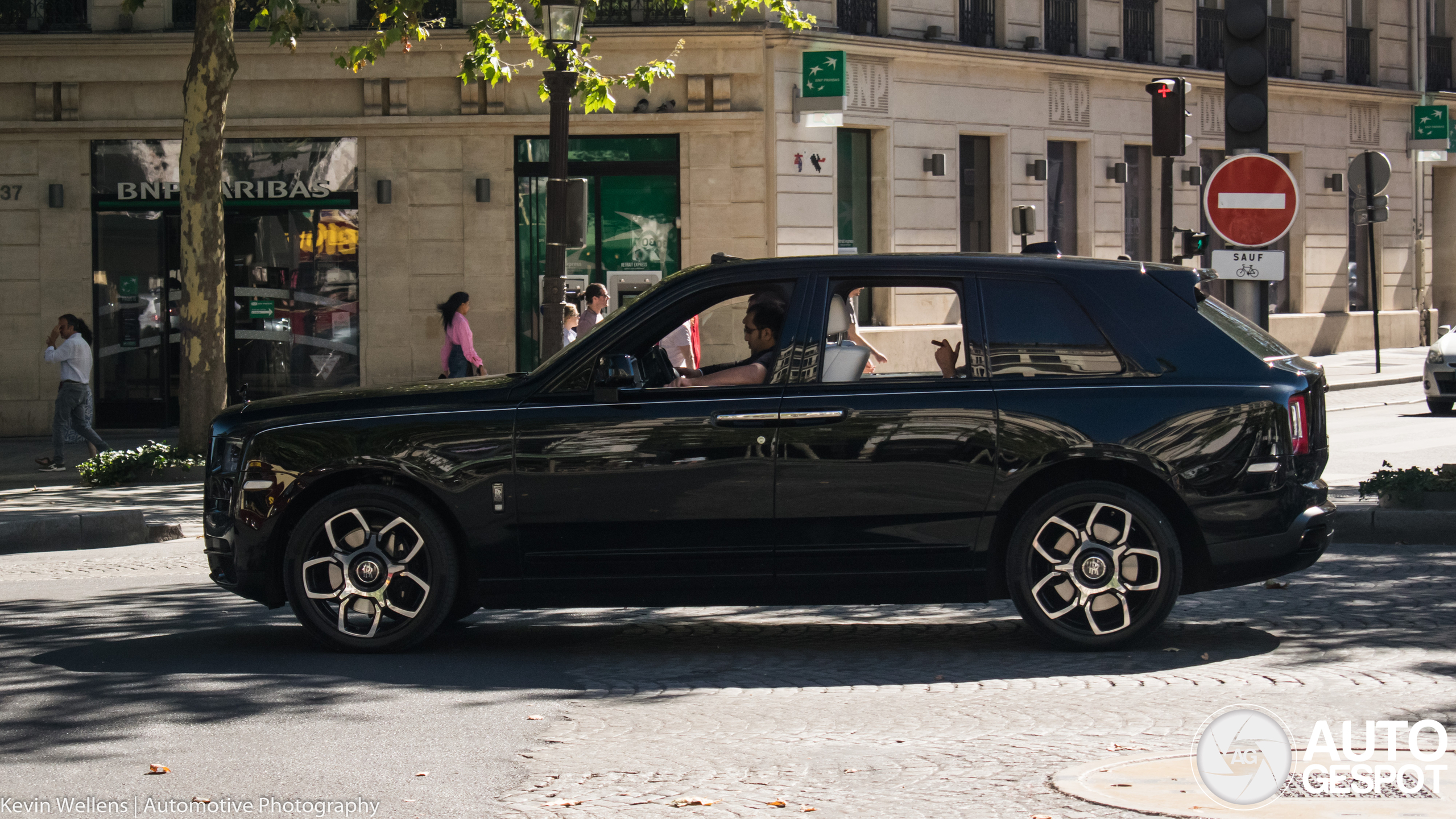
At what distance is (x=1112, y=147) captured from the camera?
27.6 m

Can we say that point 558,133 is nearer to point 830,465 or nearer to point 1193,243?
point 830,465

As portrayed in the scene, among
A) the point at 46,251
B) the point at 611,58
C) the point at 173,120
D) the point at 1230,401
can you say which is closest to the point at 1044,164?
the point at 611,58

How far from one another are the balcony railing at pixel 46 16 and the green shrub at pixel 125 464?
882 cm

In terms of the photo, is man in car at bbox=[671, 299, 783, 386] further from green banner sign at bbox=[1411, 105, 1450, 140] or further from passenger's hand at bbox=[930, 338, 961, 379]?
green banner sign at bbox=[1411, 105, 1450, 140]

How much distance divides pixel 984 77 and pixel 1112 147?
316 cm

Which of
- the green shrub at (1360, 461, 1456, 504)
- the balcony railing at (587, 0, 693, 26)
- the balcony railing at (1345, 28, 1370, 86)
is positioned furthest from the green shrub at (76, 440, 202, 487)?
the balcony railing at (1345, 28, 1370, 86)

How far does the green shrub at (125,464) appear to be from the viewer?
1563 cm

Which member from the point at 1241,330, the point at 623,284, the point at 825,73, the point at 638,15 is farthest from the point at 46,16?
the point at 1241,330

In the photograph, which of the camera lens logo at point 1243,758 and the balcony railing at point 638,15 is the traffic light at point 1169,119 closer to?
the balcony railing at point 638,15

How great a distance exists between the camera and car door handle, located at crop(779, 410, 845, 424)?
672 centimetres

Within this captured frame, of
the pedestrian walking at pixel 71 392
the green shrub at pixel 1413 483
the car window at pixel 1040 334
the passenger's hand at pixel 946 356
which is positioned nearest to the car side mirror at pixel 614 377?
the passenger's hand at pixel 946 356

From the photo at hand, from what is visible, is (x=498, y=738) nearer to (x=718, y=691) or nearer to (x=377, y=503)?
(x=718, y=691)

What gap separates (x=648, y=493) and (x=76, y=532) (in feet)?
20.7

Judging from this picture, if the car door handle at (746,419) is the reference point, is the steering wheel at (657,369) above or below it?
above
